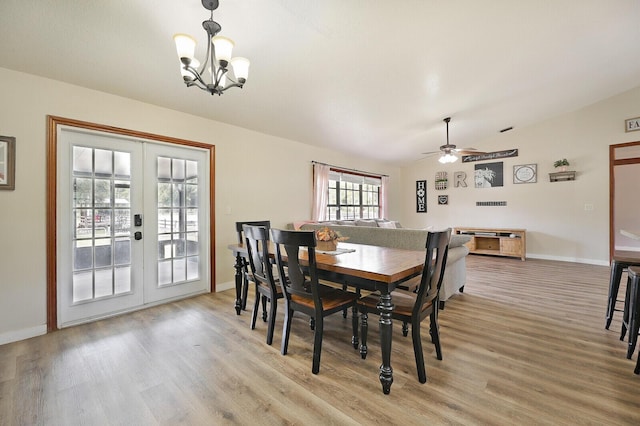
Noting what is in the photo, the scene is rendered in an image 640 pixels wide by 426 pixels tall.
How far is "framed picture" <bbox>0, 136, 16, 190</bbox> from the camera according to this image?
7.61 feet

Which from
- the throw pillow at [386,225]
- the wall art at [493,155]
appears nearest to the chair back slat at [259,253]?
the throw pillow at [386,225]

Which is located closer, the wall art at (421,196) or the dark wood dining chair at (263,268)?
the dark wood dining chair at (263,268)

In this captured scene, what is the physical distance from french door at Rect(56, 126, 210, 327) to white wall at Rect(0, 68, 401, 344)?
15 cm

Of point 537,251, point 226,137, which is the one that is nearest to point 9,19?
point 226,137

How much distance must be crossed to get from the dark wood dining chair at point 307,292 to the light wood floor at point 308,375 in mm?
291

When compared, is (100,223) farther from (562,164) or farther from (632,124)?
(632,124)

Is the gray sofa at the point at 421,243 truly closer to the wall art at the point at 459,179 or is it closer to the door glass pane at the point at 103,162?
the door glass pane at the point at 103,162

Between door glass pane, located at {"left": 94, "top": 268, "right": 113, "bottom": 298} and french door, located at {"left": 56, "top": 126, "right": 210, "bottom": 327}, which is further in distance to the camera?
door glass pane, located at {"left": 94, "top": 268, "right": 113, "bottom": 298}

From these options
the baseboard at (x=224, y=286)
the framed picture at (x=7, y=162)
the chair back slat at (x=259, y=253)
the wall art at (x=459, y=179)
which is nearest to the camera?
the chair back slat at (x=259, y=253)

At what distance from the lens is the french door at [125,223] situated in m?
2.67

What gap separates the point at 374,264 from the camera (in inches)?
75.7

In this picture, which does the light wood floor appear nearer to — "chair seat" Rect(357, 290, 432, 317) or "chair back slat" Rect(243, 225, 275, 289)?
"chair seat" Rect(357, 290, 432, 317)

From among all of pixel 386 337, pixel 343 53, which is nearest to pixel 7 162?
pixel 343 53

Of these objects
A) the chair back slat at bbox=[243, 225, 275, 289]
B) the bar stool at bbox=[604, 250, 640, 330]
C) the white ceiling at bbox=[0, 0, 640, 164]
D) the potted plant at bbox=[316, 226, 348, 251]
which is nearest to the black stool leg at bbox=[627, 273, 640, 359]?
the bar stool at bbox=[604, 250, 640, 330]
